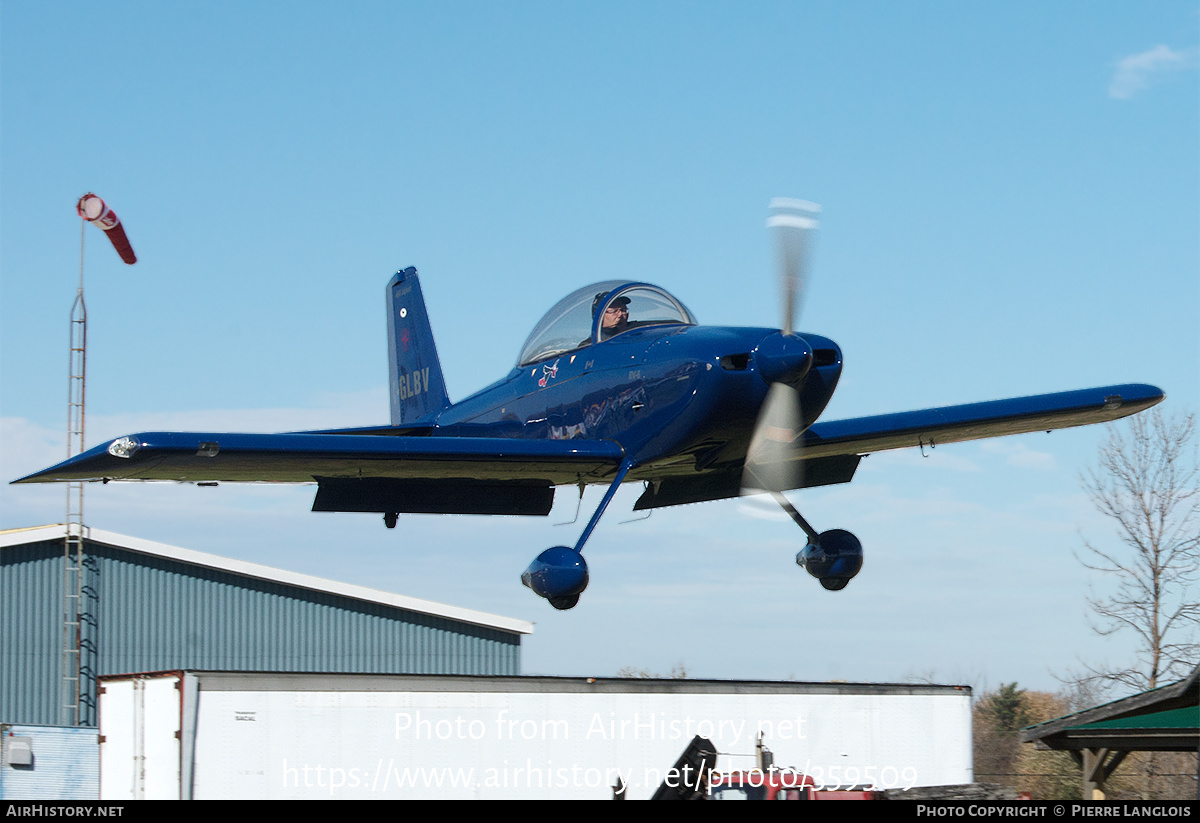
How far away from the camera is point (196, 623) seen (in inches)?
953

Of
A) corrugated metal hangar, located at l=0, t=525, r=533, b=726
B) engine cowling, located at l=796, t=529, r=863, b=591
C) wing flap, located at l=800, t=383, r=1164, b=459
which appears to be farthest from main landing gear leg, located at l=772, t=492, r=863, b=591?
corrugated metal hangar, located at l=0, t=525, r=533, b=726

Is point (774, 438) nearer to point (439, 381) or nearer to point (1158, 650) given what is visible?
point (439, 381)

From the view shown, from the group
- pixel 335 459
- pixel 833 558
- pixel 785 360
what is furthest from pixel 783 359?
pixel 335 459

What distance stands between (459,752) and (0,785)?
5.89m

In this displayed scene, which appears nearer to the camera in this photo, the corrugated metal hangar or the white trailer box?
the white trailer box

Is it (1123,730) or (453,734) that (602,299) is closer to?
(453,734)

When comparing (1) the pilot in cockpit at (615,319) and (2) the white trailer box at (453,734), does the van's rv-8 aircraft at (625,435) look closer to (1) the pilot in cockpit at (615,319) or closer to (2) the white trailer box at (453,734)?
(1) the pilot in cockpit at (615,319)

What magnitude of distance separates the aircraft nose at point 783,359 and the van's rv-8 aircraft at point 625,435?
0.01 m

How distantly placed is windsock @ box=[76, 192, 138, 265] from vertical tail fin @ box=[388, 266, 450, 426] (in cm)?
636

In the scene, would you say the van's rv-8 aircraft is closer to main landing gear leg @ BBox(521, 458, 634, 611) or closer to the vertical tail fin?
main landing gear leg @ BBox(521, 458, 634, 611)

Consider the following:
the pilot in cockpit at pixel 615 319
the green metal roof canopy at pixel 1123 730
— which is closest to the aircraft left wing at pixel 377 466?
the pilot in cockpit at pixel 615 319

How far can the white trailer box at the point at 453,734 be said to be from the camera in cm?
1235

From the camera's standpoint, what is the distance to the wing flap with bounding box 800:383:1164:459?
46.9 ft

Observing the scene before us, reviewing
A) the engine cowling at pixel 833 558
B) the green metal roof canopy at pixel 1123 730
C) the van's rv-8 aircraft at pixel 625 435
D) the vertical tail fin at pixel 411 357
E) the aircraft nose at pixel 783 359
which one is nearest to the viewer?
the aircraft nose at pixel 783 359
